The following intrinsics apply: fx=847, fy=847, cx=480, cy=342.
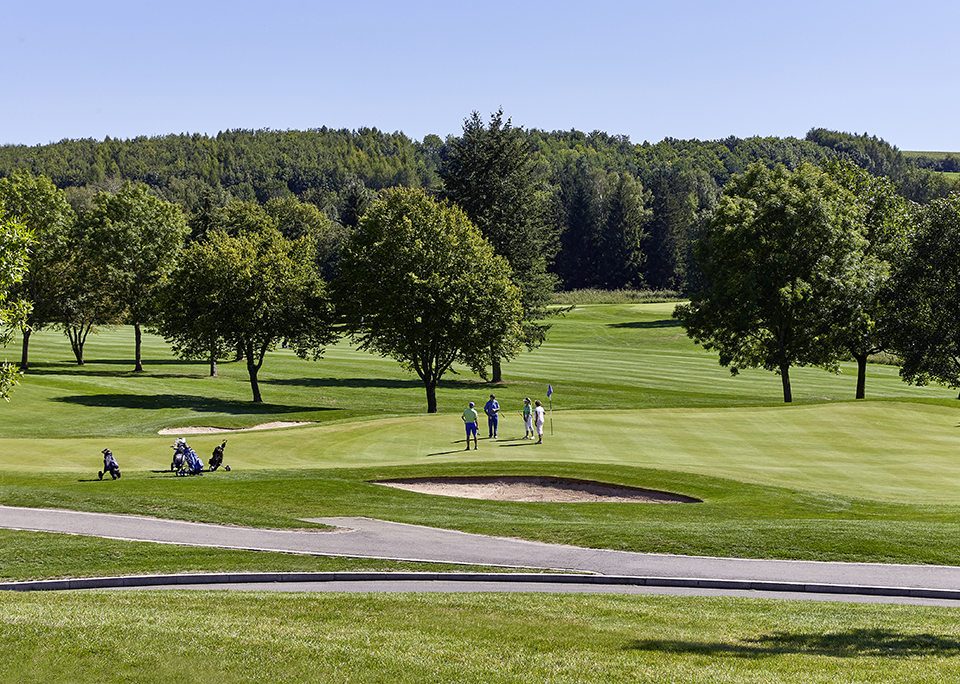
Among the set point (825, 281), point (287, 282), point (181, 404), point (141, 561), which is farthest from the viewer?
point (287, 282)

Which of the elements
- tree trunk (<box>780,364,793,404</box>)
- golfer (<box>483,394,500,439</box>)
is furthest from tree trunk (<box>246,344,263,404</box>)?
tree trunk (<box>780,364,793,404</box>)

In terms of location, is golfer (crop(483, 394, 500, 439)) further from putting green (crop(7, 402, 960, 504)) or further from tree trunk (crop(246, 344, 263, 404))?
tree trunk (crop(246, 344, 263, 404))

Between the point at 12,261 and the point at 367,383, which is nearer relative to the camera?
the point at 12,261

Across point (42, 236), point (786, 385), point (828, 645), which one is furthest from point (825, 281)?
point (42, 236)

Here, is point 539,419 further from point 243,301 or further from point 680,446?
point 243,301

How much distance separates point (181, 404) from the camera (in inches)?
2031

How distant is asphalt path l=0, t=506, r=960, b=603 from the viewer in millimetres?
15914

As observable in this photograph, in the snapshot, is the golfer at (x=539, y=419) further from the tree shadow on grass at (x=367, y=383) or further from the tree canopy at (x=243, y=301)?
the tree shadow on grass at (x=367, y=383)

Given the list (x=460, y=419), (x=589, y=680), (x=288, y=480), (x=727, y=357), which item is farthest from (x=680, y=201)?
(x=589, y=680)

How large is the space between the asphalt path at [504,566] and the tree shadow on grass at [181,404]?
2856cm

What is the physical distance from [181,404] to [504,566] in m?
38.9

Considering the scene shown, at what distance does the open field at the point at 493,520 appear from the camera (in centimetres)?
1019

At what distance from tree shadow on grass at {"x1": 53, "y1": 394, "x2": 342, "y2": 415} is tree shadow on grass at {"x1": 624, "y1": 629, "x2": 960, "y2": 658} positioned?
39.4m

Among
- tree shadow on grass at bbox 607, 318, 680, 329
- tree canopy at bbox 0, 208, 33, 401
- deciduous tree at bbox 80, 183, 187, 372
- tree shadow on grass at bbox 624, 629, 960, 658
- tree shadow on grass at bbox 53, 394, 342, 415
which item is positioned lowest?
tree shadow on grass at bbox 53, 394, 342, 415
